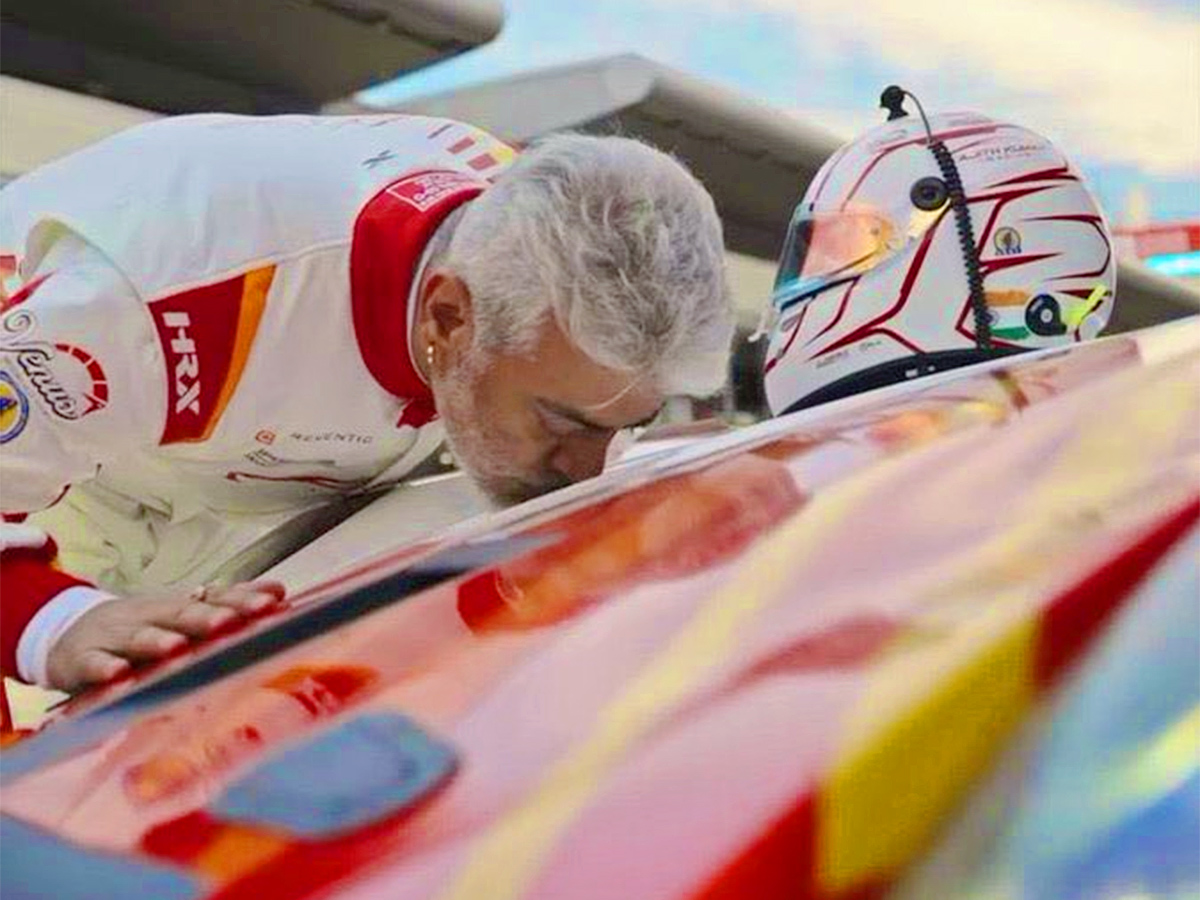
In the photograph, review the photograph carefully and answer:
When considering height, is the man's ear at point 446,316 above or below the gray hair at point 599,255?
below

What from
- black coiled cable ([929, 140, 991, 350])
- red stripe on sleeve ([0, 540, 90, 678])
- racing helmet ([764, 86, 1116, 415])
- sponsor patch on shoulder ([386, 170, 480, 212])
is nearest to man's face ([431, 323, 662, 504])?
sponsor patch on shoulder ([386, 170, 480, 212])

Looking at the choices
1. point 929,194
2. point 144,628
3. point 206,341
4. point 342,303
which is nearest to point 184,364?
point 206,341

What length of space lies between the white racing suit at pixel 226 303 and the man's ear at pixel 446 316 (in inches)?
1.1

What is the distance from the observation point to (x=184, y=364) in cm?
185

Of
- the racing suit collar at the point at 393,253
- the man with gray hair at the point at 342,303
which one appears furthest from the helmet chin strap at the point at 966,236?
the racing suit collar at the point at 393,253

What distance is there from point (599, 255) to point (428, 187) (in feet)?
0.92

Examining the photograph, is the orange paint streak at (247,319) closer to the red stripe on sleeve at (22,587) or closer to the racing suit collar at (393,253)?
the racing suit collar at (393,253)

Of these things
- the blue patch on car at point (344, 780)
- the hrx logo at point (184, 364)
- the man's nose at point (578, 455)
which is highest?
the blue patch on car at point (344, 780)

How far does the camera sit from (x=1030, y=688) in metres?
0.58

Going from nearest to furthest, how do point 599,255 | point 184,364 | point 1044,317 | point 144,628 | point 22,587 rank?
point 144,628 → point 22,587 → point 599,255 → point 184,364 → point 1044,317

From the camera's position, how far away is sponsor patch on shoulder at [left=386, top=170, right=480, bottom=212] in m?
1.90

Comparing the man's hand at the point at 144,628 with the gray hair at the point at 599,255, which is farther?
the gray hair at the point at 599,255

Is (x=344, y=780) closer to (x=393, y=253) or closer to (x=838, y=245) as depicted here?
(x=393, y=253)

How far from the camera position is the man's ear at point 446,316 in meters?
1.85
